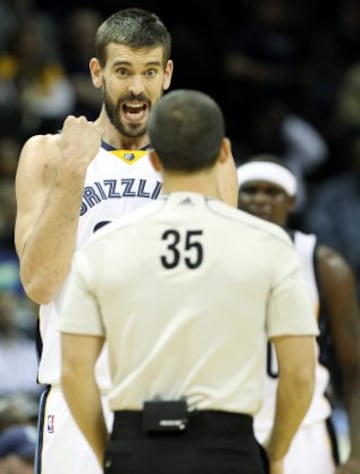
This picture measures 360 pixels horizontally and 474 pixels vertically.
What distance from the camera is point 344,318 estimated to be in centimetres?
A: 827

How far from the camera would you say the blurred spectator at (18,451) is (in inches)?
336

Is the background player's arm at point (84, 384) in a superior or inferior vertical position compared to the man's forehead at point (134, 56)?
inferior

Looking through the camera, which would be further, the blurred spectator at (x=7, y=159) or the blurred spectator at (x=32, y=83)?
the blurred spectator at (x=32, y=83)

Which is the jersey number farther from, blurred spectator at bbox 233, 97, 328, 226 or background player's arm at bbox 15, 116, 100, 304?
blurred spectator at bbox 233, 97, 328, 226

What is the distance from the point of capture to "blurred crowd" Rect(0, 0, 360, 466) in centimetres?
1298

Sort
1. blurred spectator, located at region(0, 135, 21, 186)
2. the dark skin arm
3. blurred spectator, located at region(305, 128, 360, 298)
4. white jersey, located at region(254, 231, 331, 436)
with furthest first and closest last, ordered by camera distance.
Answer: blurred spectator, located at region(305, 128, 360, 298)
blurred spectator, located at region(0, 135, 21, 186)
the dark skin arm
white jersey, located at region(254, 231, 331, 436)

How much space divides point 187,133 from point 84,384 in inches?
36.4

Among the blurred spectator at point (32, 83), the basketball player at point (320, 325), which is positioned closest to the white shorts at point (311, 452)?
the basketball player at point (320, 325)

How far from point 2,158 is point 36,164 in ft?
21.1

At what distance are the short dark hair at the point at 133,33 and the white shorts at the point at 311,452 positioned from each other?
8.69 ft

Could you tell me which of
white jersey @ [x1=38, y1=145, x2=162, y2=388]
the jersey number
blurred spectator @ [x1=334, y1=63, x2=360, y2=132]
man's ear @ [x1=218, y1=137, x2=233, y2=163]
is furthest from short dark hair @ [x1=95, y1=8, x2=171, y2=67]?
blurred spectator @ [x1=334, y1=63, x2=360, y2=132]

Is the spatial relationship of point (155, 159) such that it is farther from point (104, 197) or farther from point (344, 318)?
point (344, 318)

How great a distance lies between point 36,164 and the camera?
20.4 ft

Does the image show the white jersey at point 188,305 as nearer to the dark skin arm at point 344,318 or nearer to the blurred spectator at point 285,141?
the dark skin arm at point 344,318
